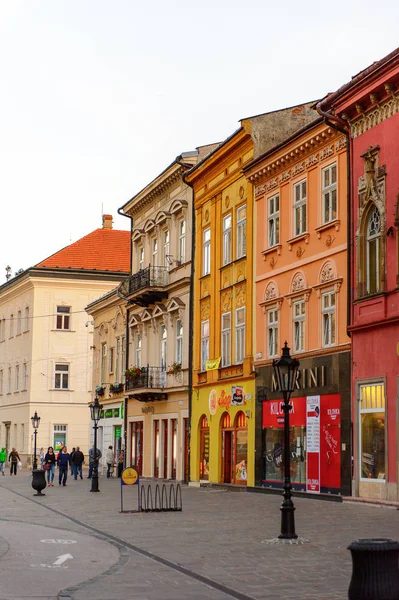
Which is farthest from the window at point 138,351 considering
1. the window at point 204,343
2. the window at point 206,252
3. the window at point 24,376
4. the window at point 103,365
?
the window at point 24,376

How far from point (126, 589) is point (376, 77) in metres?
17.1

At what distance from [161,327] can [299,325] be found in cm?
1505

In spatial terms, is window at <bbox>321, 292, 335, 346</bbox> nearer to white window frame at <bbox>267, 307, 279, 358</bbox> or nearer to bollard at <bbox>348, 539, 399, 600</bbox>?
white window frame at <bbox>267, 307, 279, 358</bbox>

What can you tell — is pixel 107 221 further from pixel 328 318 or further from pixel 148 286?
pixel 328 318


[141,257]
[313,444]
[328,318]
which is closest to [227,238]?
[328,318]

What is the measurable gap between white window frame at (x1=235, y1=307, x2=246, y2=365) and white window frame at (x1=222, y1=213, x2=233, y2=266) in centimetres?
237

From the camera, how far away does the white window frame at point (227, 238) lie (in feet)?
121

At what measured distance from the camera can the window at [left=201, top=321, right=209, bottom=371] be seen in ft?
128

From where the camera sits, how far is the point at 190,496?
104 ft

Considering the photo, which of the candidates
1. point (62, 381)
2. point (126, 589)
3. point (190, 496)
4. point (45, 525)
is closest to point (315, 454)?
point (190, 496)

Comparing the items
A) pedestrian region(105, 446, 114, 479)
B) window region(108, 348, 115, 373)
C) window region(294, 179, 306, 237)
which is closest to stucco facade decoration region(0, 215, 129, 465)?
window region(108, 348, 115, 373)

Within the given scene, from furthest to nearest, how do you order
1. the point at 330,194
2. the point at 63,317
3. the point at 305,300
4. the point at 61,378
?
1. the point at 63,317
2. the point at 61,378
3. the point at 305,300
4. the point at 330,194

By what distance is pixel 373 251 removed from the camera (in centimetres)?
2628

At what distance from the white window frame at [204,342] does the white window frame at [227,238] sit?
3.00 m
